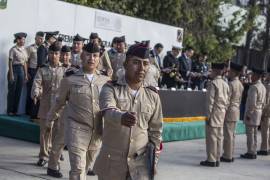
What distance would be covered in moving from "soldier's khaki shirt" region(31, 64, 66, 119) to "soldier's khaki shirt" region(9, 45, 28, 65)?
3.66 metres

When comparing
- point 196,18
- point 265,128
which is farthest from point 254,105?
point 196,18

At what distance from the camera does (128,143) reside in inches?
199

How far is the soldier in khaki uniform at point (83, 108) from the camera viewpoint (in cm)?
674

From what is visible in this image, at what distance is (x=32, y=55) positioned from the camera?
42.8ft

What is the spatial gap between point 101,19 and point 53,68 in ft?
20.5

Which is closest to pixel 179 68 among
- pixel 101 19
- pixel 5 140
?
pixel 101 19

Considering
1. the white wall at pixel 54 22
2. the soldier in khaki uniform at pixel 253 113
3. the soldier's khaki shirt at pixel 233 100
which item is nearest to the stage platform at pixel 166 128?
the white wall at pixel 54 22

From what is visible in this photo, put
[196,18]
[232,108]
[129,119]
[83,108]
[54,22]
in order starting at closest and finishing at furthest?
[129,119], [83,108], [232,108], [54,22], [196,18]

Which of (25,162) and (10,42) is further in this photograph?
(10,42)

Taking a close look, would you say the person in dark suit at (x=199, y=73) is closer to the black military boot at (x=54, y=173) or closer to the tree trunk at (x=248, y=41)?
the tree trunk at (x=248, y=41)

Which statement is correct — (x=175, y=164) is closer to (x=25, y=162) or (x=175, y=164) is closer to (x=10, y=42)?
(x=25, y=162)

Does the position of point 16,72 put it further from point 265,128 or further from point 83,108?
point 83,108

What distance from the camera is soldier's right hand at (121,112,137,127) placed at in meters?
4.58

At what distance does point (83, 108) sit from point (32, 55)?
637 centimetres
